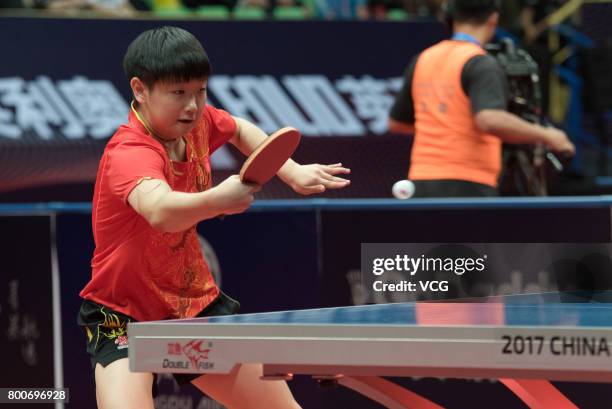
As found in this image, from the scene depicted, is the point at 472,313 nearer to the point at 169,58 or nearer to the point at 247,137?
the point at 169,58

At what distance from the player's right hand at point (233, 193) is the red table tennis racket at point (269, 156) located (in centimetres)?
2

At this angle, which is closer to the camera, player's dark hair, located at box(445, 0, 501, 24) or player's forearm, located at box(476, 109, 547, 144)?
player's forearm, located at box(476, 109, 547, 144)

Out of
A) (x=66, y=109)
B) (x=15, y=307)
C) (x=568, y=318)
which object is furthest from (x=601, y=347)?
(x=66, y=109)

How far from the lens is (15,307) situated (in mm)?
5617

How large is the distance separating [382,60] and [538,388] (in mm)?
6838

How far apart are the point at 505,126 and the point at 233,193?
318cm

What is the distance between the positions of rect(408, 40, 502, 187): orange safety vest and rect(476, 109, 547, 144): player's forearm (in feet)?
0.41

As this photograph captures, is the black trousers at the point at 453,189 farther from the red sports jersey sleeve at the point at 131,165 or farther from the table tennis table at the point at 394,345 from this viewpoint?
the table tennis table at the point at 394,345

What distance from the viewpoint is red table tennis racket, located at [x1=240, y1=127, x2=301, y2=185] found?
286cm

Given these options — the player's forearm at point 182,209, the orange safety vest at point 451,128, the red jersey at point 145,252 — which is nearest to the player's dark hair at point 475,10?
the orange safety vest at point 451,128

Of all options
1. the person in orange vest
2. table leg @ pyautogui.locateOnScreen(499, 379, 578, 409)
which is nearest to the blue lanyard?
the person in orange vest

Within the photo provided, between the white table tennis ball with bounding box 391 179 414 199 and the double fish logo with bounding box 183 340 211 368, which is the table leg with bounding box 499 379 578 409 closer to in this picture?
the double fish logo with bounding box 183 340 211 368

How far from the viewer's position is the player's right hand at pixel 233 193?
296 cm

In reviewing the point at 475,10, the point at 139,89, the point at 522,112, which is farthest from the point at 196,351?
the point at 522,112
